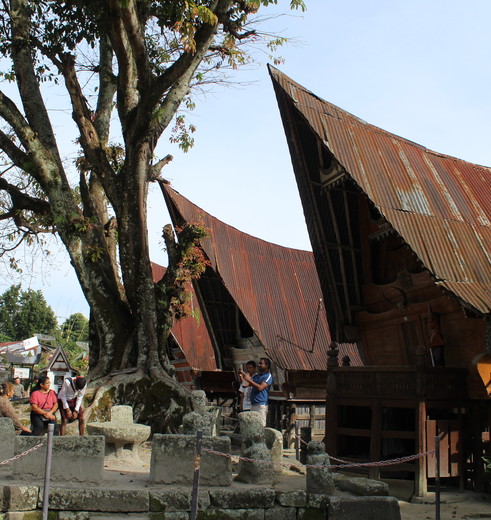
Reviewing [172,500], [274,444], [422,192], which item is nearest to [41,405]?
[172,500]

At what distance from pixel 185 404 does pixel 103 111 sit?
25.4 feet

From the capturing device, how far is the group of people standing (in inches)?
352

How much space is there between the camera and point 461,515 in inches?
347

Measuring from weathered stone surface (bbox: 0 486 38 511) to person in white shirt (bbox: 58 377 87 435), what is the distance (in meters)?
3.61

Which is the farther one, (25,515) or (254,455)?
(254,455)

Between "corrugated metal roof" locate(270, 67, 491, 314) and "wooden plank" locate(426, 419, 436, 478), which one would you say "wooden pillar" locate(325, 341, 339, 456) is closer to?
"wooden plank" locate(426, 419, 436, 478)

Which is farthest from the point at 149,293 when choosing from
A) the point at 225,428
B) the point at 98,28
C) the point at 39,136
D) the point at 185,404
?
the point at 225,428

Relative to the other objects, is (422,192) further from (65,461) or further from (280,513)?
(65,461)

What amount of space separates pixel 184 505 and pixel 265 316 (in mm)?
13006

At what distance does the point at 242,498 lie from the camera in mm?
7055

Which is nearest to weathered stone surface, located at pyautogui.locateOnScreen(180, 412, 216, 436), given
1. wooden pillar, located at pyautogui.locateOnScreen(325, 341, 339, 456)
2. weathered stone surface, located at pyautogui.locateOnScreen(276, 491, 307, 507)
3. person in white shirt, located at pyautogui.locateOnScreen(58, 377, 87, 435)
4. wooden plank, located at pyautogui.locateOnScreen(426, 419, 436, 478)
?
weathered stone surface, located at pyautogui.locateOnScreen(276, 491, 307, 507)

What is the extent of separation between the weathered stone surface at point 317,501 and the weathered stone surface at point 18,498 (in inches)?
125

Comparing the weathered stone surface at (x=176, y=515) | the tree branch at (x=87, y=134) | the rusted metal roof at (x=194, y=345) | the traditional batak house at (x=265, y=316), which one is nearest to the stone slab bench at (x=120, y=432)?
the weathered stone surface at (x=176, y=515)

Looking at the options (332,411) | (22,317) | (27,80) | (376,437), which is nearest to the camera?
(376,437)
